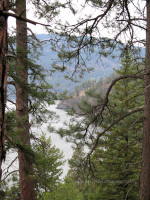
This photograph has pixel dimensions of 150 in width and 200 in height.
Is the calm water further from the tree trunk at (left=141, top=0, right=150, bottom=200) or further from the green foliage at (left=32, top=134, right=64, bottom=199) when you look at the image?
the tree trunk at (left=141, top=0, right=150, bottom=200)

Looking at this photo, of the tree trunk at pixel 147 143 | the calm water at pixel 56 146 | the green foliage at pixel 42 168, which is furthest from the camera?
the calm water at pixel 56 146

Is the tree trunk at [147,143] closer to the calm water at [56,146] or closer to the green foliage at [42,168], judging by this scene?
the green foliage at [42,168]

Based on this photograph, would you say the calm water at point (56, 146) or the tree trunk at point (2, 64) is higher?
the calm water at point (56, 146)

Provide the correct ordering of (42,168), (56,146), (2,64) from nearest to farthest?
(2,64) → (42,168) → (56,146)

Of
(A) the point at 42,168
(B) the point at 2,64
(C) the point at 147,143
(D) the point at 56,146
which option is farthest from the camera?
(D) the point at 56,146

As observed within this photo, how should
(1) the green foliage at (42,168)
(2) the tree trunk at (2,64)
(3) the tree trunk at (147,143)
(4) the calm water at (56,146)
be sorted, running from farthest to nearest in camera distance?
(4) the calm water at (56,146), (1) the green foliage at (42,168), (3) the tree trunk at (147,143), (2) the tree trunk at (2,64)

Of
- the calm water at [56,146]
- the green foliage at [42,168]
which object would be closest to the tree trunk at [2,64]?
the calm water at [56,146]

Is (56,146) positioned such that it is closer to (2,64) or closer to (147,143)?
(147,143)

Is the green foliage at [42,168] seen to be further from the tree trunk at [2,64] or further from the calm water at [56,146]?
the tree trunk at [2,64]

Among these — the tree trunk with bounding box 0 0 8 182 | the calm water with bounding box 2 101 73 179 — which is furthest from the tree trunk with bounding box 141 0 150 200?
the tree trunk with bounding box 0 0 8 182

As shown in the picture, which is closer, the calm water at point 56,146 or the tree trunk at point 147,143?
the tree trunk at point 147,143

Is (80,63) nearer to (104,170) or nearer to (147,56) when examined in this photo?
(147,56)

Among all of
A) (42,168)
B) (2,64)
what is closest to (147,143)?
(42,168)

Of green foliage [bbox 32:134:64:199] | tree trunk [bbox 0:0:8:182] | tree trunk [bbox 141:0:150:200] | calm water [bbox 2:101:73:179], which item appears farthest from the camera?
calm water [bbox 2:101:73:179]
